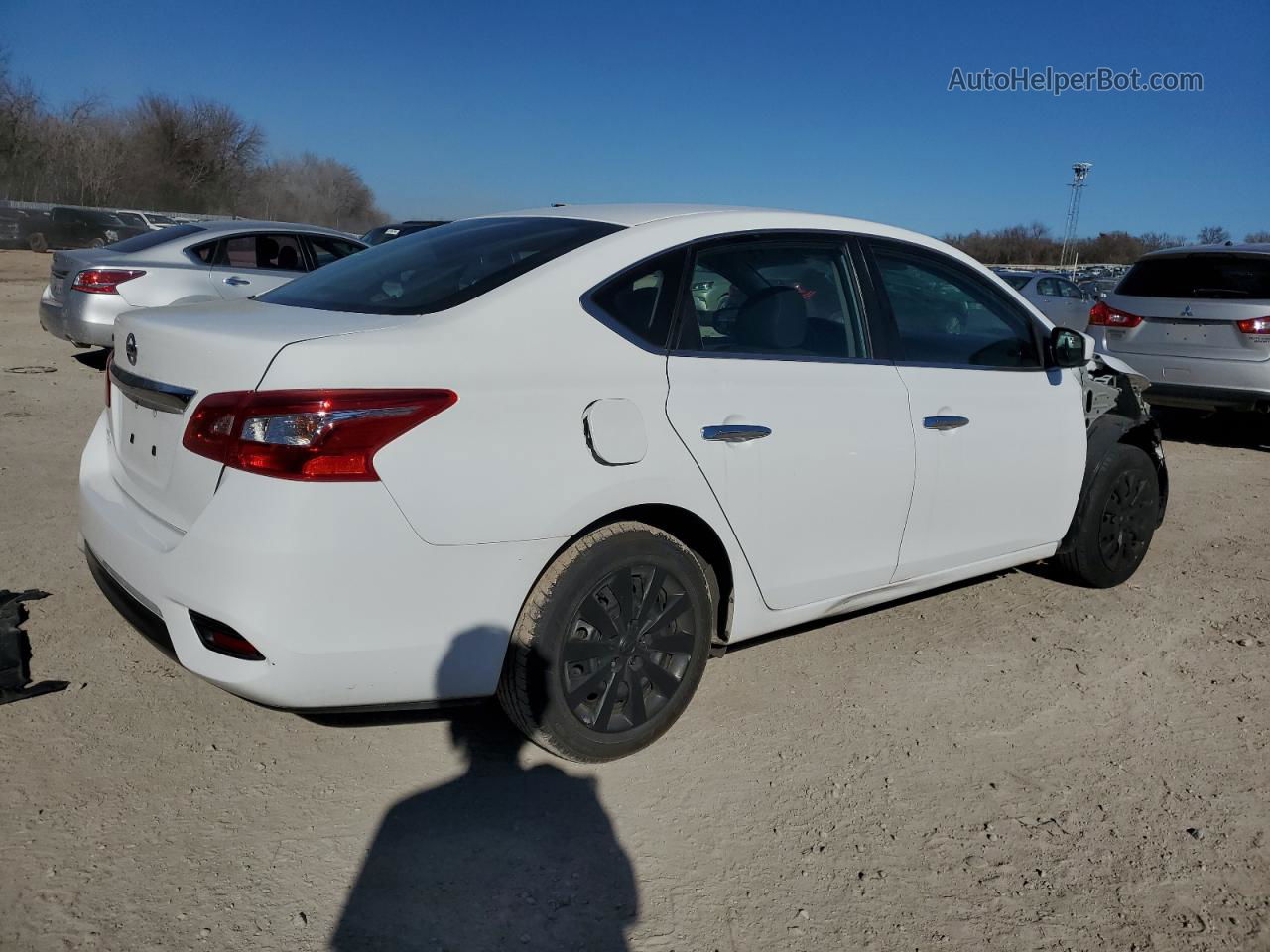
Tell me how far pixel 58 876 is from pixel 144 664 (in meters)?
1.19

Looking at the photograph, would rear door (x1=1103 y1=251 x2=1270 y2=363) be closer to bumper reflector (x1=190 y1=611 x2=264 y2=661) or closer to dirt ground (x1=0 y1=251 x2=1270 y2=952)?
dirt ground (x1=0 y1=251 x2=1270 y2=952)

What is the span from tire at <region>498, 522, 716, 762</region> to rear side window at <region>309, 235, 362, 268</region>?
783 cm

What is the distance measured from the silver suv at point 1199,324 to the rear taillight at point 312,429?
7.40m

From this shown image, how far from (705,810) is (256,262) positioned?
812 centimetres

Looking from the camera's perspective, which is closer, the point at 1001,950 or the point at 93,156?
the point at 1001,950

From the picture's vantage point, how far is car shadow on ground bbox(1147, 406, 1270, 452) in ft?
29.9

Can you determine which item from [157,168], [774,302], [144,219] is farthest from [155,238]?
[157,168]

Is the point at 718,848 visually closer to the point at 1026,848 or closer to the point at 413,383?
the point at 1026,848

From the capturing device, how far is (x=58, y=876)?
2455mm

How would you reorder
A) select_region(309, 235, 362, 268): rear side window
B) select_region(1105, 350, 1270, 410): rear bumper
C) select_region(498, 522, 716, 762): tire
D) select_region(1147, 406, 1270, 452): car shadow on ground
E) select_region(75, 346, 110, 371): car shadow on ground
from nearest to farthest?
select_region(498, 522, 716, 762): tire → select_region(1105, 350, 1270, 410): rear bumper → select_region(1147, 406, 1270, 452): car shadow on ground → select_region(75, 346, 110, 371): car shadow on ground → select_region(309, 235, 362, 268): rear side window

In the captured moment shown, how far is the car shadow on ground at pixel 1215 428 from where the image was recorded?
911 cm

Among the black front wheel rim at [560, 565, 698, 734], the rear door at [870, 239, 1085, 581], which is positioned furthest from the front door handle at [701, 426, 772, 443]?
the rear door at [870, 239, 1085, 581]

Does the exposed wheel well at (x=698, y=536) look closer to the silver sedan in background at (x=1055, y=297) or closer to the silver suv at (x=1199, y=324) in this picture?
the silver suv at (x=1199, y=324)

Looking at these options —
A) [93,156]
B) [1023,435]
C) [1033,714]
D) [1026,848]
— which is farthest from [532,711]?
[93,156]
